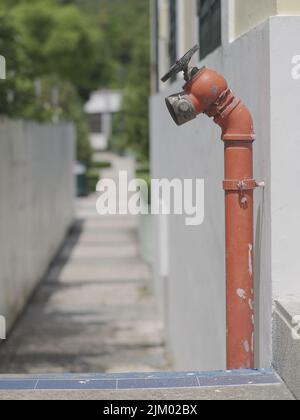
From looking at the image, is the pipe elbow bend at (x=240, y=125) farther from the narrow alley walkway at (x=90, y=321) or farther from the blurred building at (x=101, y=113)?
the blurred building at (x=101, y=113)

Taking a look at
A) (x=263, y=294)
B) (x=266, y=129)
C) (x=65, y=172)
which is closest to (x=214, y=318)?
(x=263, y=294)

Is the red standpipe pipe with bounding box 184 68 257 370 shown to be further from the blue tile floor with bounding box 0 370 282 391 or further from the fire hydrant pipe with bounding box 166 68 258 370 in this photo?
the blue tile floor with bounding box 0 370 282 391

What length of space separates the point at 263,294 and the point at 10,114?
9870 mm

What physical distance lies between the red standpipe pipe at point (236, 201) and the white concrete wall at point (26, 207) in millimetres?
6051

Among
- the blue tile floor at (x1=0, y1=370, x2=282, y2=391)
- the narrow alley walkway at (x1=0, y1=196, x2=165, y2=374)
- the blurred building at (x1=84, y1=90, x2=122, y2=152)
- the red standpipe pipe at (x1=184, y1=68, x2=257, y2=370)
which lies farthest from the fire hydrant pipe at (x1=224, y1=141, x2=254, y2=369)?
the blurred building at (x1=84, y1=90, x2=122, y2=152)

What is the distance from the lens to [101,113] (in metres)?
76.3

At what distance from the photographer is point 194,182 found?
5.60 m

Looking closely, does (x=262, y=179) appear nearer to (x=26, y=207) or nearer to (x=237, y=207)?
(x=237, y=207)

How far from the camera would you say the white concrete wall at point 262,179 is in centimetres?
312

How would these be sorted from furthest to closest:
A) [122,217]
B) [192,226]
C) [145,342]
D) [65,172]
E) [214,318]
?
1. [122,217]
2. [65,172]
3. [145,342]
4. [192,226]
5. [214,318]

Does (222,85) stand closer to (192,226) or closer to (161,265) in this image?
(192,226)

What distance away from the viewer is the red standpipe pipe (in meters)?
3.30

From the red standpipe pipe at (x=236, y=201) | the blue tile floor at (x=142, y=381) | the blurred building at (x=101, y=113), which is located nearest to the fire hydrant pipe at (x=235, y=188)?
the red standpipe pipe at (x=236, y=201)

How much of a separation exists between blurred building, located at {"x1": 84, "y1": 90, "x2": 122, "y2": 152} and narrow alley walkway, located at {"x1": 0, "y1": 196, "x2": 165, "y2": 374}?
57.4 meters
